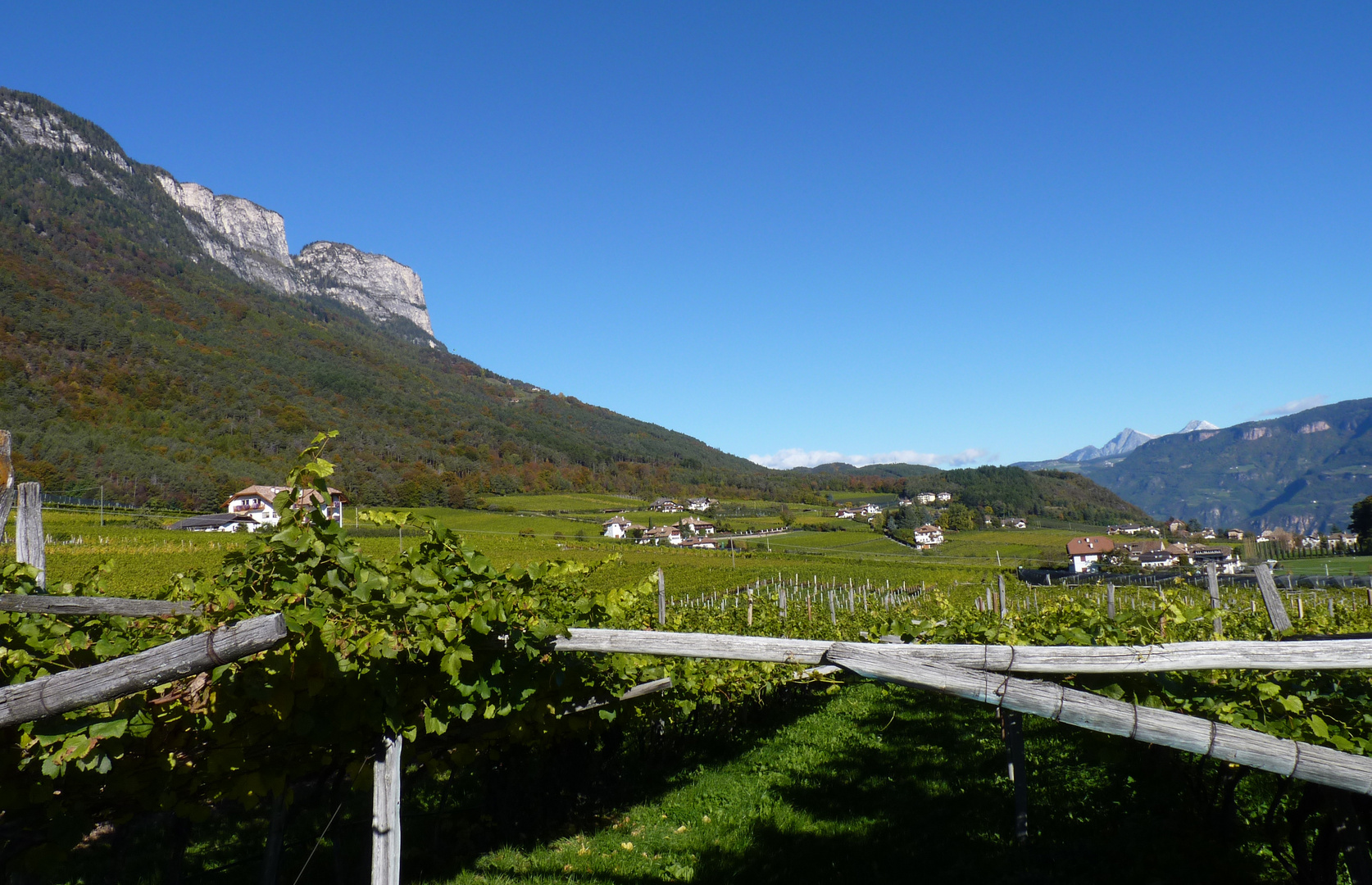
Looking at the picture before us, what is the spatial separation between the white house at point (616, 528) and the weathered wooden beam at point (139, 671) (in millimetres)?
74304

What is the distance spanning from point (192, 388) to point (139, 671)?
389 feet

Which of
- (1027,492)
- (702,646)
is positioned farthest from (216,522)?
(1027,492)

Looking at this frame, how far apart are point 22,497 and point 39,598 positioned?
1406 mm

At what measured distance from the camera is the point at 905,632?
4203mm

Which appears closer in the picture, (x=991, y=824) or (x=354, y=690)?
(x=354, y=690)

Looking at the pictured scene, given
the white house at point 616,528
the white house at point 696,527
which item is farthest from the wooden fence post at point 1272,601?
the white house at point 696,527

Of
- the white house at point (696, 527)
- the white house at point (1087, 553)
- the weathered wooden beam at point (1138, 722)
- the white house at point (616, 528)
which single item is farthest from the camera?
the white house at point (696, 527)

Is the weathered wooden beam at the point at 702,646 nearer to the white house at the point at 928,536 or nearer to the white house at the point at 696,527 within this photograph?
the white house at the point at 928,536

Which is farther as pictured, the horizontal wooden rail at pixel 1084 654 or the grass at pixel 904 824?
the grass at pixel 904 824

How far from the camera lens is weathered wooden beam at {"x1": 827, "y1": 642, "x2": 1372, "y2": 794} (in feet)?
6.67

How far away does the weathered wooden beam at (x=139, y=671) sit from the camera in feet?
5.43

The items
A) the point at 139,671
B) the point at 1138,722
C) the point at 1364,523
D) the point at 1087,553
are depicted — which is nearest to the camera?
the point at 139,671

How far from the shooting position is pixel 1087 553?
63.8 meters

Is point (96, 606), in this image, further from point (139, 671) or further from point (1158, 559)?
point (1158, 559)
